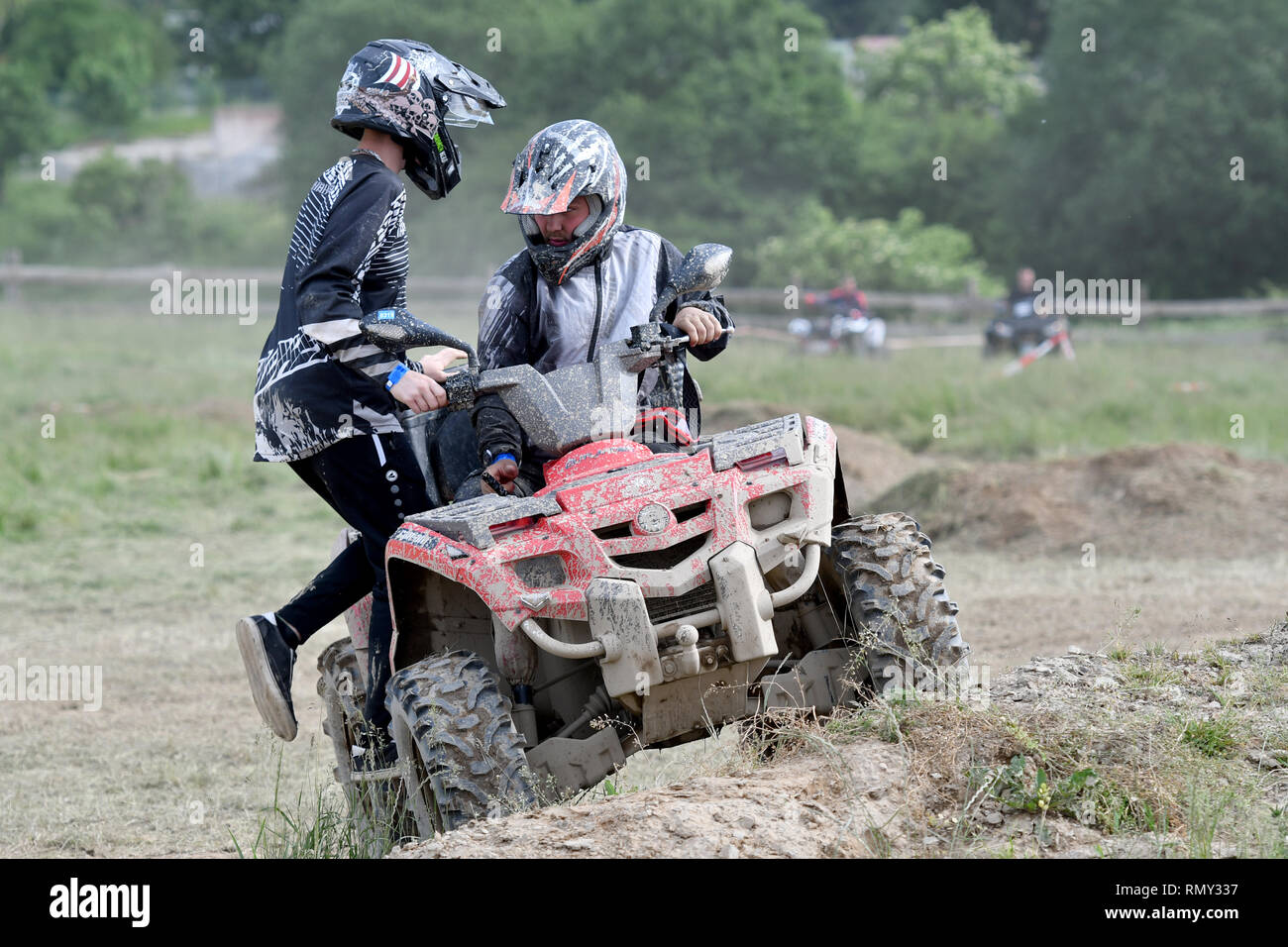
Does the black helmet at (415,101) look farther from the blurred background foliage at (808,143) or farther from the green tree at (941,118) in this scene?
the green tree at (941,118)

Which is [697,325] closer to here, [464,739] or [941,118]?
[464,739]

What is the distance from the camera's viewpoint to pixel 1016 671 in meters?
5.70

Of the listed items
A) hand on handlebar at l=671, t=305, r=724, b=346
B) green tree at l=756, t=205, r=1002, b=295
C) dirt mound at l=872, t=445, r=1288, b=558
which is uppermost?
green tree at l=756, t=205, r=1002, b=295

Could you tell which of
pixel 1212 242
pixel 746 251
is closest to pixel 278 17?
pixel 746 251

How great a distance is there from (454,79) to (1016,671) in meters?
2.81

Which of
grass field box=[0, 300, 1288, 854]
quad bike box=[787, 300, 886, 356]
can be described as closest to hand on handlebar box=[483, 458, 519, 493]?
grass field box=[0, 300, 1288, 854]

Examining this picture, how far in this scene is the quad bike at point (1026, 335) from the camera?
2423cm

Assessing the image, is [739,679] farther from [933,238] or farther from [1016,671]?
[933,238]

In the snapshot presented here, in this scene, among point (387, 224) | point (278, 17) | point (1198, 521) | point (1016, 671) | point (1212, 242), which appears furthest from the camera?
point (278, 17)

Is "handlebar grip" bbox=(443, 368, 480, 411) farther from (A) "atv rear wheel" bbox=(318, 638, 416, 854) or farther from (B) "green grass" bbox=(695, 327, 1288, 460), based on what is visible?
(B) "green grass" bbox=(695, 327, 1288, 460)

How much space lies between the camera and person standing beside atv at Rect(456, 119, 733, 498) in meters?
4.96

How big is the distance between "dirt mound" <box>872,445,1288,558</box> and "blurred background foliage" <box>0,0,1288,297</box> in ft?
83.5

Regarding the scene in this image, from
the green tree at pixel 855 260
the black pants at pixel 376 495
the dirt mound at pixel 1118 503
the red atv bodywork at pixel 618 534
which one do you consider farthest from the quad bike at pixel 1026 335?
the red atv bodywork at pixel 618 534

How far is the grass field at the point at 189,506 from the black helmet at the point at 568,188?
6.72ft
